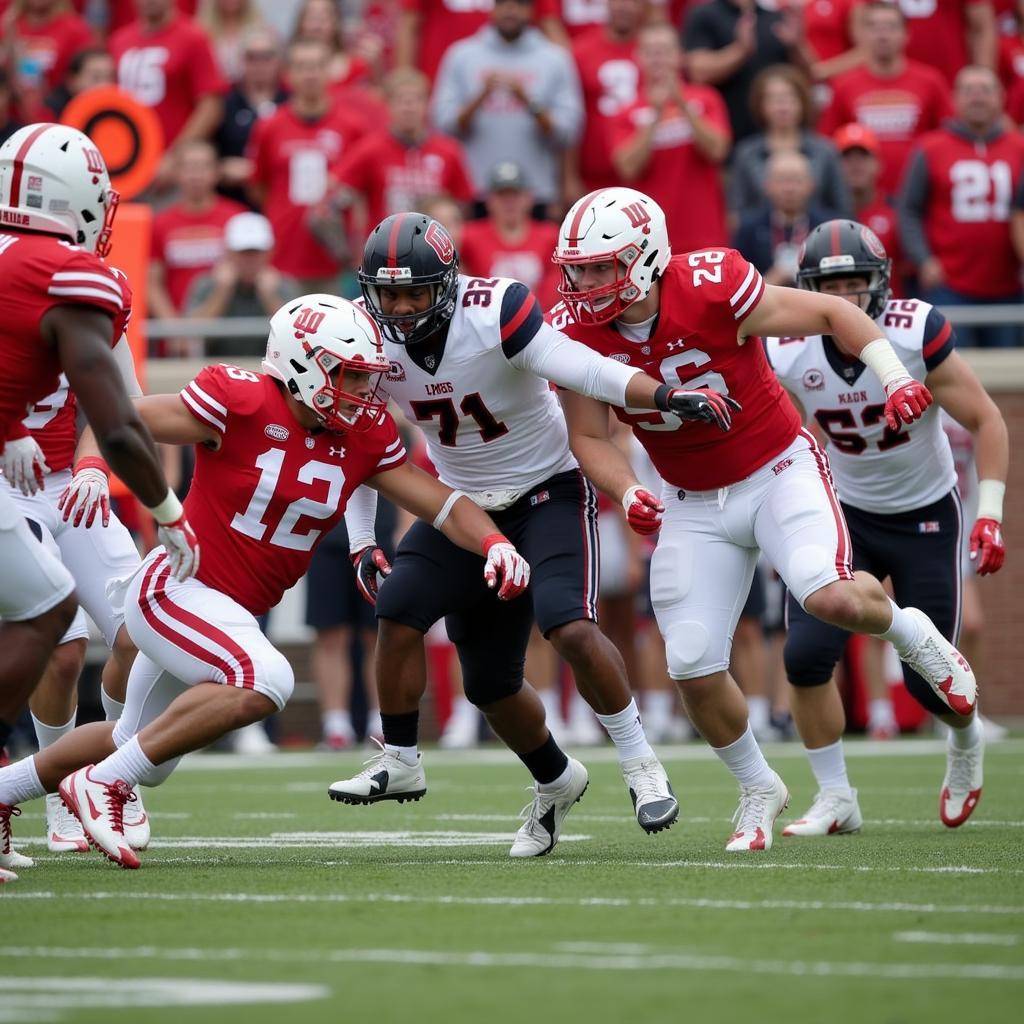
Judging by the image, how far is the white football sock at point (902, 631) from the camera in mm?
6059

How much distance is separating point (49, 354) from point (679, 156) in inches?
296

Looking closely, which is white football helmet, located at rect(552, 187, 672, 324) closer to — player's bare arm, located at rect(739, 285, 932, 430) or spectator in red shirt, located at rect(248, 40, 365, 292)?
player's bare arm, located at rect(739, 285, 932, 430)

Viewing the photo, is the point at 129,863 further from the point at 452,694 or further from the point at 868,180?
the point at 868,180

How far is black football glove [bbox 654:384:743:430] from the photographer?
5.68 metres

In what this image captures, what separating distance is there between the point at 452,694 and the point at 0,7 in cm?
638

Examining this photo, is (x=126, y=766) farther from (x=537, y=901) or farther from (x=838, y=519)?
(x=838, y=519)

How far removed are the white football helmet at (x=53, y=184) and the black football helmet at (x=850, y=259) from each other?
2.64 metres

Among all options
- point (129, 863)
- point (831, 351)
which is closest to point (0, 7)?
point (831, 351)

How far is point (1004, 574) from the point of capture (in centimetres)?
1291

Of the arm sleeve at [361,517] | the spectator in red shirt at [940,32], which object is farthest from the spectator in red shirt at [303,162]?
the arm sleeve at [361,517]

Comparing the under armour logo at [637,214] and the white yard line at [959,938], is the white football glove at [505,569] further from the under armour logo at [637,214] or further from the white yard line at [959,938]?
the white yard line at [959,938]

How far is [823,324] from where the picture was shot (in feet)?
20.1

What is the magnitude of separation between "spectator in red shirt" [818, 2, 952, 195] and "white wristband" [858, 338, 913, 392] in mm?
6791

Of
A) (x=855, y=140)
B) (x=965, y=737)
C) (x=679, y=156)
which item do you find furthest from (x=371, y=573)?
(x=855, y=140)
